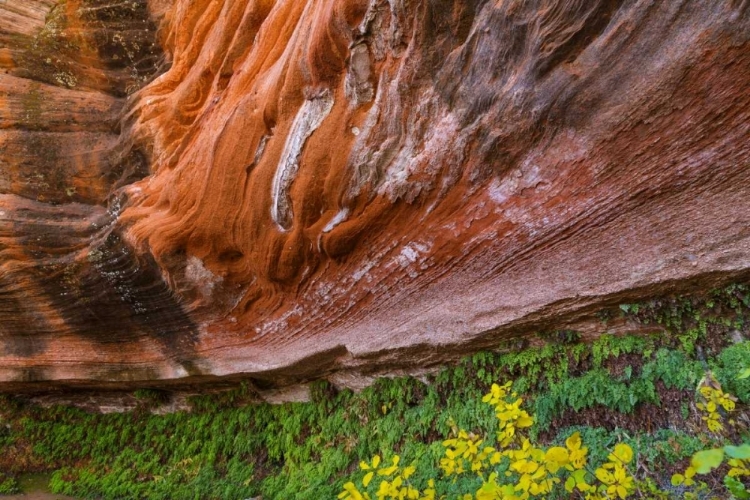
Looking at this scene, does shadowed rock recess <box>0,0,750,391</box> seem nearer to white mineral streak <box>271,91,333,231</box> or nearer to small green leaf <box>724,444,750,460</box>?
white mineral streak <box>271,91,333,231</box>

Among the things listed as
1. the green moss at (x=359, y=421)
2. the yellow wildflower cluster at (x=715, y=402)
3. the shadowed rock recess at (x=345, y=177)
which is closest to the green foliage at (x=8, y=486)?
the green moss at (x=359, y=421)

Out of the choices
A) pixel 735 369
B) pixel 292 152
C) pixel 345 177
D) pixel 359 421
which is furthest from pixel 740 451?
pixel 359 421

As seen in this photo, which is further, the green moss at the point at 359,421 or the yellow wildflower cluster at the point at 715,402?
the green moss at the point at 359,421

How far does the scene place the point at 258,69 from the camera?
5.44m

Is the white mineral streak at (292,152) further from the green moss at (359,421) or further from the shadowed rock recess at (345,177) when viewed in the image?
the green moss at (359,421)

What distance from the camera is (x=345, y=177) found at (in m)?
4.59

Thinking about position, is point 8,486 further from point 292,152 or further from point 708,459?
point 708,459

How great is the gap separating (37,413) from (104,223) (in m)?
5.38

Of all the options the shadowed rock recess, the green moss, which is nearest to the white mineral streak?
the shadowed rock recess

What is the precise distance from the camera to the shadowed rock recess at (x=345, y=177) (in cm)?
316

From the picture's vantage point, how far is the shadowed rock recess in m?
3.16

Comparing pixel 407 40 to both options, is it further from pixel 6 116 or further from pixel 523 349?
pixel 6 116

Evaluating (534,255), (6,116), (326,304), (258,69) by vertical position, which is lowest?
(534,255)

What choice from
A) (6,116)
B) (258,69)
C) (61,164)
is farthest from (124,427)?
(258,69)
